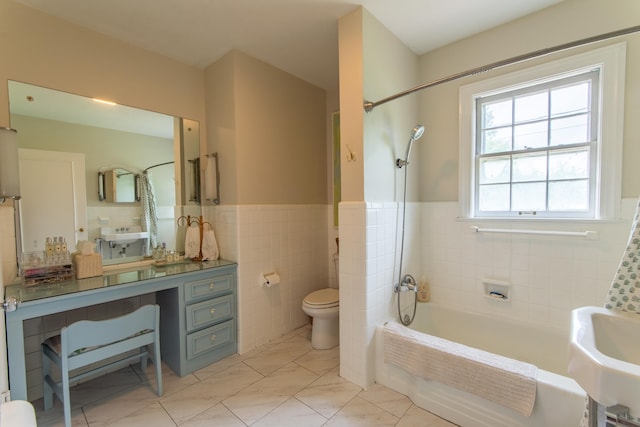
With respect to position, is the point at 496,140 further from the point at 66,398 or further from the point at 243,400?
the point at 66,398

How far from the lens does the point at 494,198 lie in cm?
213

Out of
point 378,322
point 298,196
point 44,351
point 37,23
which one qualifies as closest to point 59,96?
point 37,23

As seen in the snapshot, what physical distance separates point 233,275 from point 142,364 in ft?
2.91

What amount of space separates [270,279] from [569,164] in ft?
7.74

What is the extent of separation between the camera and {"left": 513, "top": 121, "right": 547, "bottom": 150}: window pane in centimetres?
191

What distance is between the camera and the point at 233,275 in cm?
225

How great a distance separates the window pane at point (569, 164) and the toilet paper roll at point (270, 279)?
2212 millimetres

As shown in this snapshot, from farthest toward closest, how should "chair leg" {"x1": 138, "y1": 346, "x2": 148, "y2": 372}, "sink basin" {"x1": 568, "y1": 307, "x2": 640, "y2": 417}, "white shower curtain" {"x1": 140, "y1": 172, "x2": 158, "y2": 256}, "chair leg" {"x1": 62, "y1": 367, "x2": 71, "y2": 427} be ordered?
"white shower curtain" {"x1": 140, "y1": 172, "x2": 158, "y2": 256}, "chair leg" {"x1": 138, "y1": 346, "x2": 148, "y2": 372}, "chair leg" {"x1": 62, "y1": 367, "x2": 71, "y2": 427}, "sink basin" {"x1": 568, "y1": 307, "x2": 640, "y2": 417}

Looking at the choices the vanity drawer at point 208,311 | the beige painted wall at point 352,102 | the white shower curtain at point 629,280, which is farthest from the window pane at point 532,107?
the vanity drawer at point 208,311

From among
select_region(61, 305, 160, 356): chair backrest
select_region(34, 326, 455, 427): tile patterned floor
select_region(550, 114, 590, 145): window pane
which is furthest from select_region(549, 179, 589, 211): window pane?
select_region(61, 305, 160, 356): chair backrest

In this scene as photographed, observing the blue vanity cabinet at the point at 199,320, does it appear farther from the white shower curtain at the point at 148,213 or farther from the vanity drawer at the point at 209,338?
the white shower curtain at the point at 148,213

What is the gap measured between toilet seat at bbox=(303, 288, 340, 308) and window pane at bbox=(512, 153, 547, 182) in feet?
5.57

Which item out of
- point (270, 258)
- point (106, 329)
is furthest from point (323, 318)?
point (106, 329)

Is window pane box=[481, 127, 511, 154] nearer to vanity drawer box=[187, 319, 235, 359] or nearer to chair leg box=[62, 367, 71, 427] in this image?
vanity drawer box=[187, 319, 235, 359]
